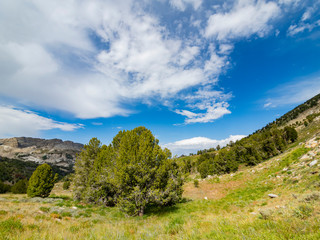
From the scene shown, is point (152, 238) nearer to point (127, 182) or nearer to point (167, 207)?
point (127, 182)

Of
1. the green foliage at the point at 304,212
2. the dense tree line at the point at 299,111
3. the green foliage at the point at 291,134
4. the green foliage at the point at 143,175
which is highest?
the dense tree line at the point at 299,111

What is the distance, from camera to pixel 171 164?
14.8 meters

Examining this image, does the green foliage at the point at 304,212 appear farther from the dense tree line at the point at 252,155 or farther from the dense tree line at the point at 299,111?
the dense tree line at the point at 299,111

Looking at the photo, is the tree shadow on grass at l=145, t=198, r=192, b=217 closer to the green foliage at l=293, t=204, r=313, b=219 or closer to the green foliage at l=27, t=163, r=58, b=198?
the green foliage at l=293, t=204, r=313, b=219

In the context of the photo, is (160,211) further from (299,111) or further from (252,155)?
(299,111)

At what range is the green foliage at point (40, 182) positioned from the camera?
24408 millimetres

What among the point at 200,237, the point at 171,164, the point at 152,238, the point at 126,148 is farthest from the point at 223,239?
the point at 126,148

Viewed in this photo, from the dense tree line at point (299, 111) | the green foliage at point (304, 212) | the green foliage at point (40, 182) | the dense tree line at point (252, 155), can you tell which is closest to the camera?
the green foliage at point (304, 212)

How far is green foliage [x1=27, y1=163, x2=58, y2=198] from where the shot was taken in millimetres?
24408

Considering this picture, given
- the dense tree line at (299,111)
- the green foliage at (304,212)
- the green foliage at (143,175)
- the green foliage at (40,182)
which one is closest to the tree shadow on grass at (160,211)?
the green foliage at (143,175)

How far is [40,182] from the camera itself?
25.0 m

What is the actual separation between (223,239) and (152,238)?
8.68 feet

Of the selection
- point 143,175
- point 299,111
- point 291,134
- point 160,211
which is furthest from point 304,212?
point 299,111

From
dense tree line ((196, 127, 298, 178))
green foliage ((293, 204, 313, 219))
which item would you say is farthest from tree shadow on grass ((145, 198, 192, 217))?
dense tree line ((196, 127, 298, 178))
